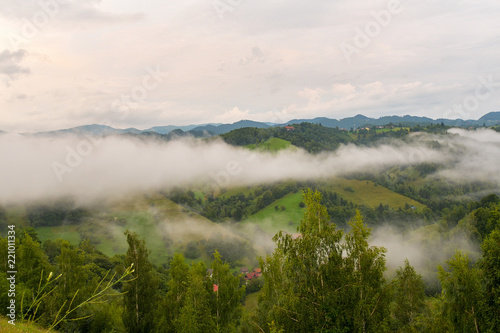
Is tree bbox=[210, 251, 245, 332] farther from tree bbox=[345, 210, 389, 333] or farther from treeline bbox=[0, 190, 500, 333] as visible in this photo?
tree bbox=[345, 210, 389, 333]

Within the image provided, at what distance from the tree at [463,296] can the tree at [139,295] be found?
2587 centimetres

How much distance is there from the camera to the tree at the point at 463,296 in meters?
17.4

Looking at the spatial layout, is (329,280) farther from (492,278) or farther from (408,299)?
(408,299)

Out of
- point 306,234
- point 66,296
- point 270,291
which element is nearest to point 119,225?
point 66,296

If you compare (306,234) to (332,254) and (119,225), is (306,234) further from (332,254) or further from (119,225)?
(119,225)

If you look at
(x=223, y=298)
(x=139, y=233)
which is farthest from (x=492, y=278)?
(x=139, y=233)

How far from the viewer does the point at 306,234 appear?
50.1 ft

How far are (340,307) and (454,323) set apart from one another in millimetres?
10601

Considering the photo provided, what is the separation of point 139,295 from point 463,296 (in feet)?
90.0

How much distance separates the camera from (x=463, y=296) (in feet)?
58.8

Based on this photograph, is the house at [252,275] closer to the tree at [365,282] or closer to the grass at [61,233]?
the grass at [61,233]

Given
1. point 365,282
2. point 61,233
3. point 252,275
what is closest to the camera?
point 365,282

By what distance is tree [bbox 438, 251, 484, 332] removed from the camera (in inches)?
685

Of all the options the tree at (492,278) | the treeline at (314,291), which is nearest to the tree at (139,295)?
the treeline at (314,291)
